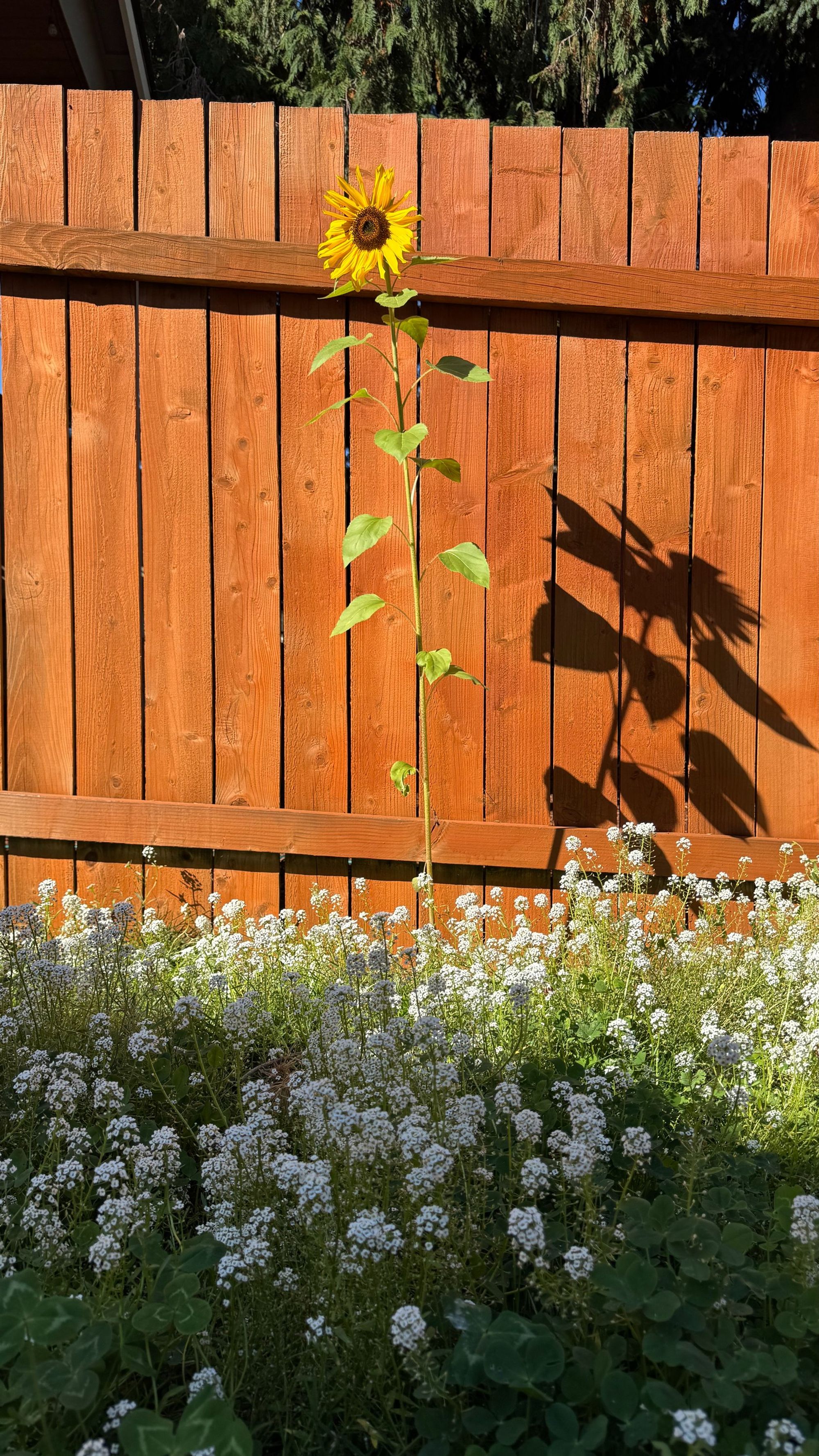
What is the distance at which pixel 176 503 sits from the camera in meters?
3.30

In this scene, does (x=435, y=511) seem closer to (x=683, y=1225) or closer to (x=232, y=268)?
(x=232, y=268)

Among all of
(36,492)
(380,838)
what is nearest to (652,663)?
(380,838)

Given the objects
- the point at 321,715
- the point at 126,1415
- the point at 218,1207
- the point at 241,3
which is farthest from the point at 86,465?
the point at 241,3

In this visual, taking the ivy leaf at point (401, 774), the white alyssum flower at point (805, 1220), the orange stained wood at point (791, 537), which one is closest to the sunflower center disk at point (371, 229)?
the orange stained wood at point (791, 537)

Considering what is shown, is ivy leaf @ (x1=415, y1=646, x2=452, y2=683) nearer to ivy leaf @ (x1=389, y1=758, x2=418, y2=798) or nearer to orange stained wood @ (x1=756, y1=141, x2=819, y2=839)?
ivy leaf @ (x1=389, y1=758, x2=418, y2=798)

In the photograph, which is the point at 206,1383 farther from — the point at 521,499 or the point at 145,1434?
the point at 521,499

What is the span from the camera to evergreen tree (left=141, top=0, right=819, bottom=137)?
22.2 feet

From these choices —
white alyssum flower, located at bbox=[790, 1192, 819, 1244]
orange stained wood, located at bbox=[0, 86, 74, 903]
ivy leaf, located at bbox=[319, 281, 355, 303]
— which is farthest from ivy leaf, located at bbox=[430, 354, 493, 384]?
white alyssum flower, located at bbox=[790, 1192, 819, 1244]

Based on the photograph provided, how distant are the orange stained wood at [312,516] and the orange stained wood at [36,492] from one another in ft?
2.30

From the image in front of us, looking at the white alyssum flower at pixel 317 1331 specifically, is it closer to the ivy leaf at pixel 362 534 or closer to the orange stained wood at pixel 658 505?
the ivy leaf at pixel 362 534

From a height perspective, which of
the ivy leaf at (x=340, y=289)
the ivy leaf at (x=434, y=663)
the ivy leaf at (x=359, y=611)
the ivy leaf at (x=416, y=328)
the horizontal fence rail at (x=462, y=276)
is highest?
the horizontal fence rail at (x=462, y=276)

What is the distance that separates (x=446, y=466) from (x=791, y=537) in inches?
46.0

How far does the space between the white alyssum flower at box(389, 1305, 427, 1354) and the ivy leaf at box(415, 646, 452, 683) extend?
1860 mm

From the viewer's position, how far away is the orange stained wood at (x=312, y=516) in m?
3.20
